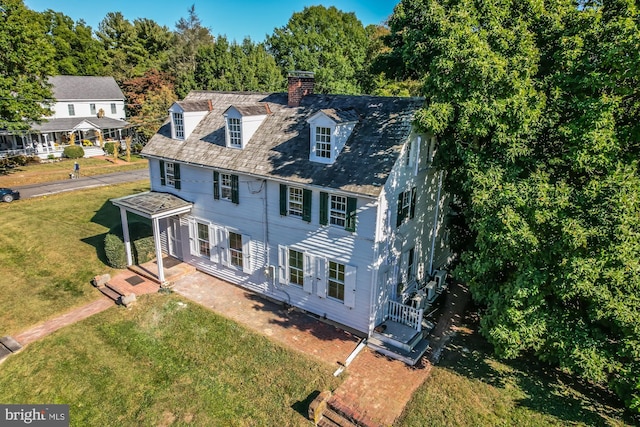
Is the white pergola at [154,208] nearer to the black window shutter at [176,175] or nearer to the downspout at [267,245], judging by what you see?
the black window shutter at [176,175]

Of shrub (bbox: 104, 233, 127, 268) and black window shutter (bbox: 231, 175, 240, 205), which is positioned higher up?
black window shutter (bbox: 231, 175, 240, 205)

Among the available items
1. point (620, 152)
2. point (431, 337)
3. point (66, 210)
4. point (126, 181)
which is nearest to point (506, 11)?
point (620, 152)

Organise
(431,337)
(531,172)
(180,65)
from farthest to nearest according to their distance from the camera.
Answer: (180,65), (431,337), (531,172)

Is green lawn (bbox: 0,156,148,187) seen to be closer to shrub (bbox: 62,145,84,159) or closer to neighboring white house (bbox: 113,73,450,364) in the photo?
shrub (bbox: 62,145,84,159)

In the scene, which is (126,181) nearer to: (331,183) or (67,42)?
(331,183)

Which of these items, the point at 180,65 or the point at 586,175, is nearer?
the point at 586,175

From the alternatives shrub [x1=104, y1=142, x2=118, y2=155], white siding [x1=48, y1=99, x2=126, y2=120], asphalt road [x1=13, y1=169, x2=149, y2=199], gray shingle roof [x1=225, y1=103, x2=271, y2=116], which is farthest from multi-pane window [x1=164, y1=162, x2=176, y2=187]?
white siding [x1=48, y1=99, x2=126, y2=120]
